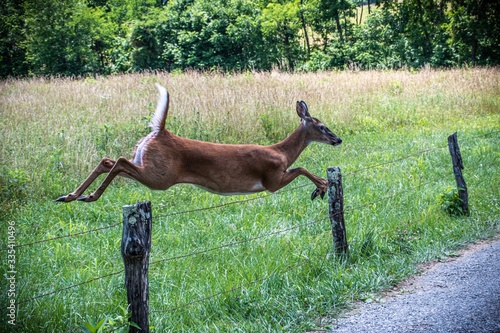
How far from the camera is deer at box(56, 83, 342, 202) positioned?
A: 12.1 feet

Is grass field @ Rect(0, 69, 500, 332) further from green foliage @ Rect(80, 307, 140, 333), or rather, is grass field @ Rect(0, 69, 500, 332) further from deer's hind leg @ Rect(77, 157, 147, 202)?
deer's hind leg @ Rect(77, 157, 147, 202)

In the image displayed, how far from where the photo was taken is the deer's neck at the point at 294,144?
4.47 metres

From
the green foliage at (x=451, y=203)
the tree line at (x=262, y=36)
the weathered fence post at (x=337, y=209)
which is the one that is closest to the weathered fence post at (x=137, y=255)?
the weathered fence post at (x=337, y=209)

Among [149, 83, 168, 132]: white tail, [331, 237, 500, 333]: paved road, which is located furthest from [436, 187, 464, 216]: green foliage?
[149, 83, 168, 132]: white tail

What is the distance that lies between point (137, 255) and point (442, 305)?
276 cm

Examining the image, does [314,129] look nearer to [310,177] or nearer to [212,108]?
[310,177]

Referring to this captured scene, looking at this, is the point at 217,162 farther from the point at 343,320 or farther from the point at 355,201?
the point at 355,201

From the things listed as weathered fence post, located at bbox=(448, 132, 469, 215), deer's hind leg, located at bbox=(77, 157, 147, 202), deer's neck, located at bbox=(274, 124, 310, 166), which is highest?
deer's hind leg, located at bbox=(77, 157, 147, 202)

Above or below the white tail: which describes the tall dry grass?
below

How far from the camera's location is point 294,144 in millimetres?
4531

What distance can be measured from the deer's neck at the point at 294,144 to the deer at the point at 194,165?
16 cm

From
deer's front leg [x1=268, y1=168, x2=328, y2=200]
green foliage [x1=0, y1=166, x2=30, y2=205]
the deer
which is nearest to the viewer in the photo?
the deer

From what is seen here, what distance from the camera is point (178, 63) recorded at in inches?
1225

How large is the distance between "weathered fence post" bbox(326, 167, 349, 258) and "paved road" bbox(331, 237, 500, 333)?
0.69m
